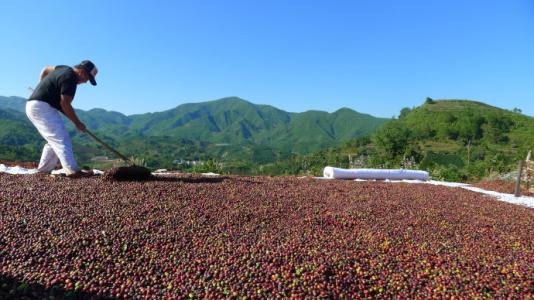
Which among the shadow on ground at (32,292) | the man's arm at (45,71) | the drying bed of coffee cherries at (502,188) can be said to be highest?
the man's arm at (45,71)

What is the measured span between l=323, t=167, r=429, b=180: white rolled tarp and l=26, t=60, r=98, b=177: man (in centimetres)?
499

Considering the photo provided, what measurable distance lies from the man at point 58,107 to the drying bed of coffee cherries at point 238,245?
436mm

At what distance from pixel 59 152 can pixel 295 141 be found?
177 m

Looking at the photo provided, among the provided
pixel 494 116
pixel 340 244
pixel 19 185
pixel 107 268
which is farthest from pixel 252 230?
pixel 494 116

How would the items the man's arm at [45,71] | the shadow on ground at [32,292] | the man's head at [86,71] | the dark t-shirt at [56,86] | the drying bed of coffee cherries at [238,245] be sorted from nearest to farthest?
the shadow on ground at [32,292], the drying bed of coffee cherries at [238,245], the dark t-shirt at [56,86], the man's head at [86,71], the man's arm at [45,71]

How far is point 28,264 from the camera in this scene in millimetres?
2574

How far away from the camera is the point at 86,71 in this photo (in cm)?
511

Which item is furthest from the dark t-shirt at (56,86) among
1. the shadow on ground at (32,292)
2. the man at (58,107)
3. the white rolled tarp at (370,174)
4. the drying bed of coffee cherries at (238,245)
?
the white rolled tarp at (370,174)

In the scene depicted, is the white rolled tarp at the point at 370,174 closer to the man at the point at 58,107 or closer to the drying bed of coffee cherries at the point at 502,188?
the drying bed of coffee cherries at the point at 502,188

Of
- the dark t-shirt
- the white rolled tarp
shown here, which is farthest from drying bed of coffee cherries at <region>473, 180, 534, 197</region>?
the dark t-shirt

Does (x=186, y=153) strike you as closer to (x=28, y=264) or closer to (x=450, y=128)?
(x=450, y=128)

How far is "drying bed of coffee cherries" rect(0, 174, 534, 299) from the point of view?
2465mm

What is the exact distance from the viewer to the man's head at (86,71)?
507 centimetres

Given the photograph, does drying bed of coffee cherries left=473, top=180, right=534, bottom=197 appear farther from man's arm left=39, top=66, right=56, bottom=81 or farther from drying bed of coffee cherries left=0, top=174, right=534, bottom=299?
man's arm left=39, top=66, right=56, bottom=81
